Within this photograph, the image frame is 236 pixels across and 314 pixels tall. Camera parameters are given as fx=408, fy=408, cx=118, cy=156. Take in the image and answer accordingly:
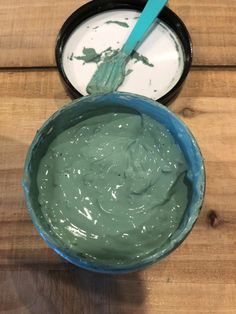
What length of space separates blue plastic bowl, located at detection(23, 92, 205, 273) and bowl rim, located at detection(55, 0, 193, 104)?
15cm

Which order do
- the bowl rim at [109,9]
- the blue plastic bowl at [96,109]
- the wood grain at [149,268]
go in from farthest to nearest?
the bowl rim at [109,9]
the wood grain at [149,268]
the blue plastic bowl at [96,109]

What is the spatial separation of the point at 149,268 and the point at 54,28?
646 mm

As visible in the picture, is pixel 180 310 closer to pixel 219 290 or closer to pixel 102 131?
pixel 219 290

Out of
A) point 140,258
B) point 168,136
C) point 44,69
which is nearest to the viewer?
point 140,258

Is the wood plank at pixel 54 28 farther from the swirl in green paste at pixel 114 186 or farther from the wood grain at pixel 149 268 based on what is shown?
the swirl in green paste at pixel 114 186

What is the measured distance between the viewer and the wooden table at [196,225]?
0.83 meters

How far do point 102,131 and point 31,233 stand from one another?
27 cm

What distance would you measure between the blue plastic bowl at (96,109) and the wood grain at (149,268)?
0.52ft

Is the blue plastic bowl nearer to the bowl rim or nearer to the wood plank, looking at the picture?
the bowl rim

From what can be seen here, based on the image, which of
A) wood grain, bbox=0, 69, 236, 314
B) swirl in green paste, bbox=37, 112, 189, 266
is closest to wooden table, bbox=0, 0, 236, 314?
wood grain, bbox=0, 69, 236, 314

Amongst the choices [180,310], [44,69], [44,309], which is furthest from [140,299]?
[44,69]

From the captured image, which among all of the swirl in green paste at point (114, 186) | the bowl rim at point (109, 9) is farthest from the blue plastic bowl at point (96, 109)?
the bowl rim at point (109, 9)

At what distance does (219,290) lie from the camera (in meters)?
0.84

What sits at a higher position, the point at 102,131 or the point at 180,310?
the point at 102,131
